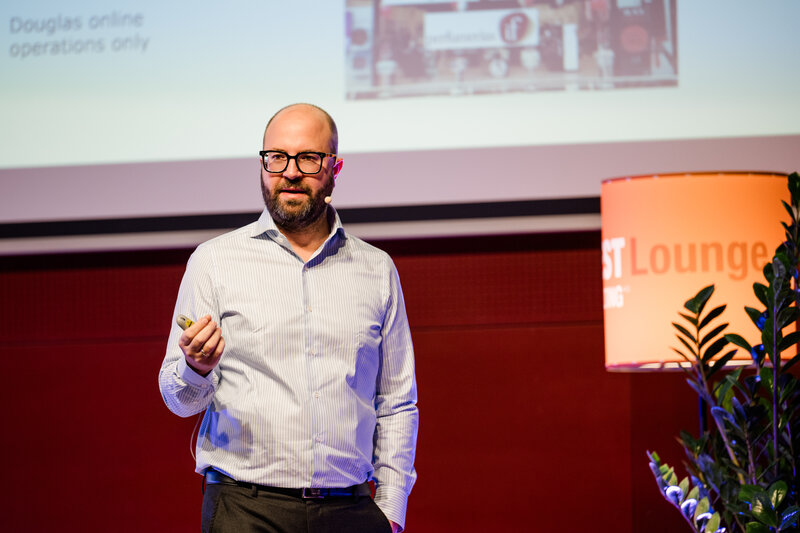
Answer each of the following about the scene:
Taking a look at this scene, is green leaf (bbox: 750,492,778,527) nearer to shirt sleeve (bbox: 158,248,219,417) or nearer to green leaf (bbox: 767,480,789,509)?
green leaf (bbox: 767,480,789,509)

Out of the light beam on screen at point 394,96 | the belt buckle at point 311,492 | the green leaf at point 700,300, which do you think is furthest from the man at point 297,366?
the light beam on screen at point 394,96

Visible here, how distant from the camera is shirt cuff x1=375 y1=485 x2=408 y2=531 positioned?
1.88 meters

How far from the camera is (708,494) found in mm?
2338

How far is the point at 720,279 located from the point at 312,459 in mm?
1246

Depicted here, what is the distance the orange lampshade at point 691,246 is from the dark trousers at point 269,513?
102 centimetres

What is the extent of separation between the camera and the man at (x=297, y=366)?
172 cm

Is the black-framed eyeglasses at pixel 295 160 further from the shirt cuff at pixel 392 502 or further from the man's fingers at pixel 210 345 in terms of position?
the shirt cuff at pixel 392 502

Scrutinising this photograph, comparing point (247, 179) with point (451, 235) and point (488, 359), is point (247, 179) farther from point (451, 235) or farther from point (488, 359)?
point (488, 359)

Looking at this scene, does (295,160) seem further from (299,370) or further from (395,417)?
(395,417)

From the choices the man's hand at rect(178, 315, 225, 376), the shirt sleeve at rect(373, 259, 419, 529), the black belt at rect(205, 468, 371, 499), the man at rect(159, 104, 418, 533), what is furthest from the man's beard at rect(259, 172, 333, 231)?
the black belt at rect(205, 468, 371, 499)

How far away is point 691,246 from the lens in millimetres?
2324

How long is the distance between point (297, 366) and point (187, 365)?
0.82 ft

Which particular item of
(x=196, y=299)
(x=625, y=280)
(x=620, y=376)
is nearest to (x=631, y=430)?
(x=620, y=376)

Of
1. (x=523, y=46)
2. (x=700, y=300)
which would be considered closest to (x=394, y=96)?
(x=523, y=46)
